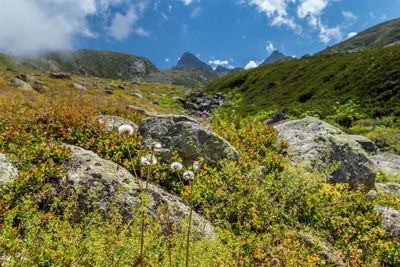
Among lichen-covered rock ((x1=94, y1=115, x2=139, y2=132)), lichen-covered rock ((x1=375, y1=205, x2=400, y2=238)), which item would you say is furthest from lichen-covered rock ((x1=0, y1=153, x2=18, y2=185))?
lichen-covered rock ((x1=375, y1=205, x2=400, y2=238))

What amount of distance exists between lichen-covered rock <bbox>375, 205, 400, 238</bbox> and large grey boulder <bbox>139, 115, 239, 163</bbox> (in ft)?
10.3

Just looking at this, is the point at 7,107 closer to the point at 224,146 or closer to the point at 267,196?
the point at 224,146

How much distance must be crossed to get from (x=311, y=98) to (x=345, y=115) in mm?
8297

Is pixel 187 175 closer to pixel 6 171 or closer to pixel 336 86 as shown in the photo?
pixel 6 171

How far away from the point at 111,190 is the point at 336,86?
30.0 metres

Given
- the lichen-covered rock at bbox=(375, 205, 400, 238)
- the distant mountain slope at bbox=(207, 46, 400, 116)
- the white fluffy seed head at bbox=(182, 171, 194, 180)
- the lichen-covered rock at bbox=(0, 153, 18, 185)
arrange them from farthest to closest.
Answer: the distant mountain slope at bbox=(207, 46, 400, 116) < the lichen-covered rock at bbox=(375, 205, 400, 238) < the lichen-covered rock at bbox=(0, 153, 18, 185) < the white fluffy seed head at bbox=(182, 171, 194, 180)

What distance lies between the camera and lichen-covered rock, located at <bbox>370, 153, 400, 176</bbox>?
8.24 metres

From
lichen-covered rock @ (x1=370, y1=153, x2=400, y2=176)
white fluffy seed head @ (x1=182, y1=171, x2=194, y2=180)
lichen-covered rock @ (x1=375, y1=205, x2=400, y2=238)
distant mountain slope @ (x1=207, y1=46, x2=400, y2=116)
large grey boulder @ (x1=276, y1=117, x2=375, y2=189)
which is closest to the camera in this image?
white fluffy seed head @ (x1=182, y1=171, x2=194, y2=180)

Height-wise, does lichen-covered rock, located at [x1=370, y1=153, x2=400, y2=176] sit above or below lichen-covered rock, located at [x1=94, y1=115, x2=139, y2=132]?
below

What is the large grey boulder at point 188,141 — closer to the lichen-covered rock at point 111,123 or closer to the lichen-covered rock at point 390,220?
the lichen-covered rock at point 111,123

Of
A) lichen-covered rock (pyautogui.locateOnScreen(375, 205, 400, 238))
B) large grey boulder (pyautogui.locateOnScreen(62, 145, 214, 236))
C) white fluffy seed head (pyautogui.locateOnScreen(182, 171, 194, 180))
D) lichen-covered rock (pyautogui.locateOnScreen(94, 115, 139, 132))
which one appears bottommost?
A: lichen-covered rock (pyautogui.locateOnScreen(375, 205, 400, 238))

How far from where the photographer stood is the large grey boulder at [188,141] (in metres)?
5.07

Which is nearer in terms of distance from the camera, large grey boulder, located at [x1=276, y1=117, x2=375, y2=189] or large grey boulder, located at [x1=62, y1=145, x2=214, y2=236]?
large grey boulder, located at [x1=62, y1=145, x2=214, y2=236]

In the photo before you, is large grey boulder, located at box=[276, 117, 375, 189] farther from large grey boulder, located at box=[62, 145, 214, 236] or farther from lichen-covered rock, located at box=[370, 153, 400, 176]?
large grey boulder, located at box=[62, 145, 214, 236]
